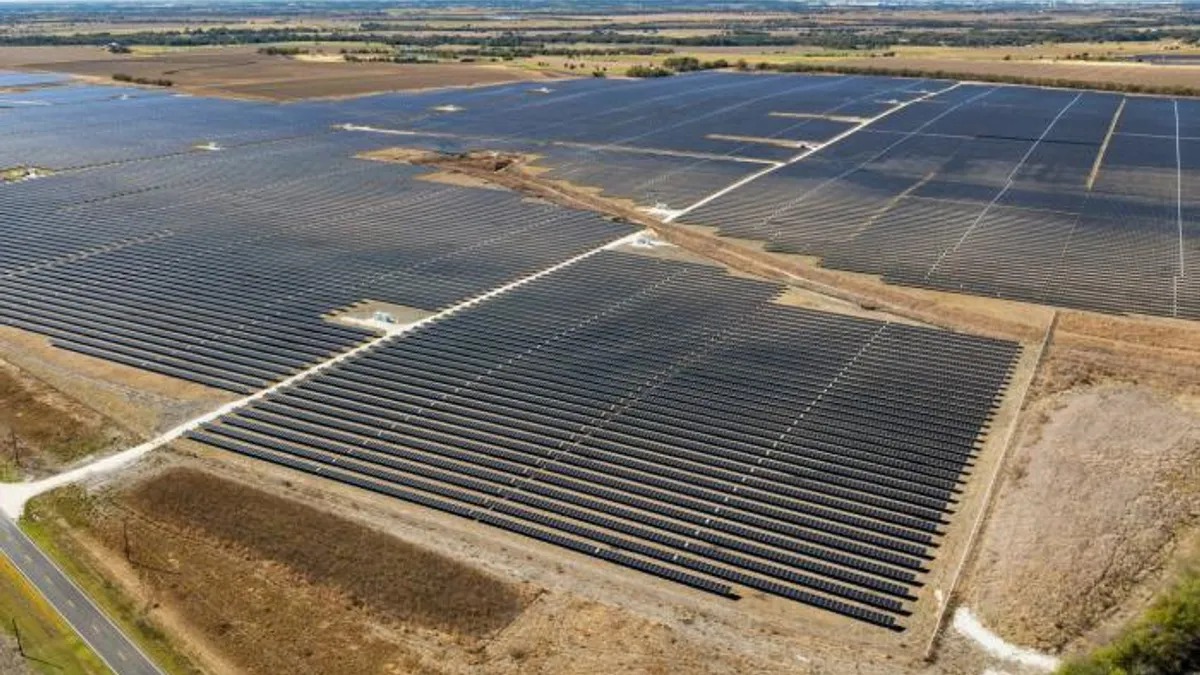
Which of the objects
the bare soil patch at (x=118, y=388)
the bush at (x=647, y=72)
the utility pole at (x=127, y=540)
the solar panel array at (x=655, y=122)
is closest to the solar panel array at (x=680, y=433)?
the bare soil patch at (x=118, y=388)

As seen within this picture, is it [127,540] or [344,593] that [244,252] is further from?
[344,593]

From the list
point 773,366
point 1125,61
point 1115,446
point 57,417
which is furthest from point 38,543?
point 1125,61

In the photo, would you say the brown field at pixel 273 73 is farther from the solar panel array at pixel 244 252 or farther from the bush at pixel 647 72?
the solar panel array at pixel 244 252

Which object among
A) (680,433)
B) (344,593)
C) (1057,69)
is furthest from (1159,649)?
(1057,69)

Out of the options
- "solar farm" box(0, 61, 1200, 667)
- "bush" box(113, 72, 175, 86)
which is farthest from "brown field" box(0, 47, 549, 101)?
"solar farm" box(0, 61, 1200, 667)

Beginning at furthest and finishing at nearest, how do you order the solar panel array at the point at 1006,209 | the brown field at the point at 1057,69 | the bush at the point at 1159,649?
the brown field at the point at 1057,69 → the solar panel array at the point at 1006,209 → the bush at the point at 1159,649

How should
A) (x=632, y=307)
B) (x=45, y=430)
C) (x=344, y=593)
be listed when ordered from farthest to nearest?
(x=632, y=307), (x=45, y=430), (x=344, y=593)

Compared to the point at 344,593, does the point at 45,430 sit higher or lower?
higher
